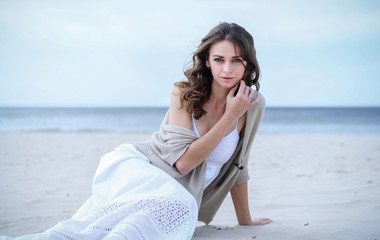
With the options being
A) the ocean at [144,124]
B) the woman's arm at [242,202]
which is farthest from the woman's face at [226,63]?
the ocean at [144,124]

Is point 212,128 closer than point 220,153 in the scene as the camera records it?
Yes

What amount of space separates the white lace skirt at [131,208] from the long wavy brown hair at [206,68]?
62cm

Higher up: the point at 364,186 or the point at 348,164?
the point at 364,186

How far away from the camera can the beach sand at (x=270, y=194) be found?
11.0 ft

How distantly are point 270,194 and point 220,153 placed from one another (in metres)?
2.63

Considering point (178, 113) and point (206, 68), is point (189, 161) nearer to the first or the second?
point (178, 113)

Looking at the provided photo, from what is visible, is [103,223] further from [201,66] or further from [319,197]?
[319,197]

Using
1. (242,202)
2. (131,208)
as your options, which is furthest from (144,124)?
(131,208)

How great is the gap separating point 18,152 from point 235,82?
25.6 ft

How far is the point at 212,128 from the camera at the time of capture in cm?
279

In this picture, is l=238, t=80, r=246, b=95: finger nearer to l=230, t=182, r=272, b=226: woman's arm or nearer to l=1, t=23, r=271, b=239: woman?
l=1, t=23, r=271, b=239: woman

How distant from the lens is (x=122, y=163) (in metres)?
2.88

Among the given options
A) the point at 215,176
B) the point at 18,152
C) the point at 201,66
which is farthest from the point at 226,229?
the point at 18,152

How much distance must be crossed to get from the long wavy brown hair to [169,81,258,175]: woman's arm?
0.37 feet
